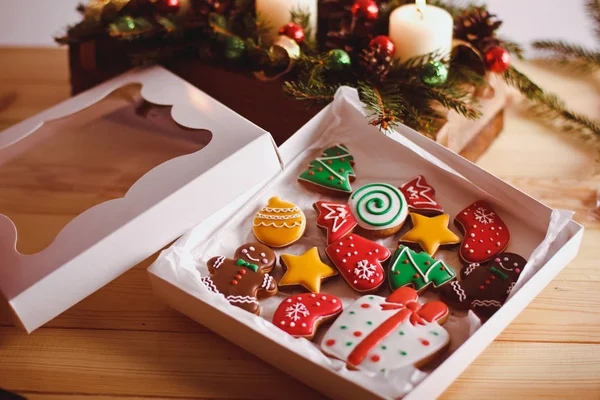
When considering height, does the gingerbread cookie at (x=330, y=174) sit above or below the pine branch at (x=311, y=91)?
below

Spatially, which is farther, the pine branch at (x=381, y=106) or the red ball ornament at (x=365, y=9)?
the red ball ornament at (x=365, y=9)

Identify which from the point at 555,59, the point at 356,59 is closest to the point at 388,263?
the point at 356,59

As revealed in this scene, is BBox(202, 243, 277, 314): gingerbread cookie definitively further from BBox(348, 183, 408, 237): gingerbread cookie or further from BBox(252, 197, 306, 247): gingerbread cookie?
BBox(348, 183, 408, 237): gingerbread cookie

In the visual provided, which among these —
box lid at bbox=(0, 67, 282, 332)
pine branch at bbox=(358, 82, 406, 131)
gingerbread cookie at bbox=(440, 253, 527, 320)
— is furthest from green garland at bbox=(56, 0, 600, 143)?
gingerbread cookie at bbox=(440, 253, 527, 320)

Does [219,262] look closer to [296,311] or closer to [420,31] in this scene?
[296,311]

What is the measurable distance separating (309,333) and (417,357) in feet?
0.41

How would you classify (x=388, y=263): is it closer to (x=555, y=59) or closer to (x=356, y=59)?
(x=356, y=59)

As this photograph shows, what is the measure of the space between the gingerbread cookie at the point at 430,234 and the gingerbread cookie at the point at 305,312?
14 centimetres

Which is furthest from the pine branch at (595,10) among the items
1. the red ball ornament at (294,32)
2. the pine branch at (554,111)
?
the red ball ornament at (294,32)

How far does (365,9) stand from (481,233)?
16.3 inches

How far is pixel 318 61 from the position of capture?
98 cm

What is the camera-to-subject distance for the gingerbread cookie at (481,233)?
2.76 feet

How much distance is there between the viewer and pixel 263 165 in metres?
0.89

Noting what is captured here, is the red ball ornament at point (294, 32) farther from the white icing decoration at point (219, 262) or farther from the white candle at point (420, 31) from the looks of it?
the white icing decoration at point (219, 262)
